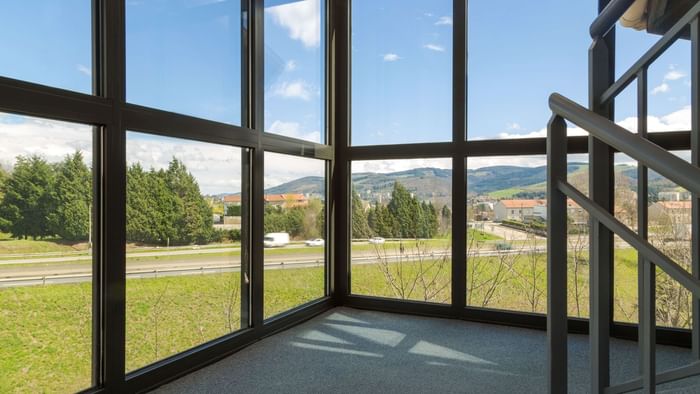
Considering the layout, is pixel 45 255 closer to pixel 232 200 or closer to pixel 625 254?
pixel 232 200

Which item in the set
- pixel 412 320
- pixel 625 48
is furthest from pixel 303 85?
pixel 625 48

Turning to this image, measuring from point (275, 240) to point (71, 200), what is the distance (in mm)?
1723

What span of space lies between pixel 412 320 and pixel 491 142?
1776 millimetres

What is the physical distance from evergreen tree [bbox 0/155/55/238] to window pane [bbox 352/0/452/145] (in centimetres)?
289

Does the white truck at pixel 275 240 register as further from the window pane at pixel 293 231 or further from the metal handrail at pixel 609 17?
the metal handrail at pixel 609 17

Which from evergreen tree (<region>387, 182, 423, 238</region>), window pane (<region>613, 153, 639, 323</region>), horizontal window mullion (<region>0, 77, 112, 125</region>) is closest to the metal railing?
horizontal window mullion (<region>0, 77, 112, 125</region>)

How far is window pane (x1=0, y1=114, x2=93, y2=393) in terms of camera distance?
1.90m

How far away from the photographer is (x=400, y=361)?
2.94 m

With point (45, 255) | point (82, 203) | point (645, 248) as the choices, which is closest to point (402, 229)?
point (82, 203)

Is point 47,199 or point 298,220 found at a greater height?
point 47,199

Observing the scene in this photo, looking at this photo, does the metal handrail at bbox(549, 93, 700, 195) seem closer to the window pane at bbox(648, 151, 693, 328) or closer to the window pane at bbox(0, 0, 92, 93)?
the window pane at bbox(0, 0, 92, 93)

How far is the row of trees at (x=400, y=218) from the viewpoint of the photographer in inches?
165

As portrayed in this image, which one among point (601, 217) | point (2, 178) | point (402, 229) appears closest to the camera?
point (601, 217)

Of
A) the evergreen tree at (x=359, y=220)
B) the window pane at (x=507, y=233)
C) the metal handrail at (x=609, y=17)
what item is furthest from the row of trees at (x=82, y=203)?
the window pane at (x=507, y=233)
